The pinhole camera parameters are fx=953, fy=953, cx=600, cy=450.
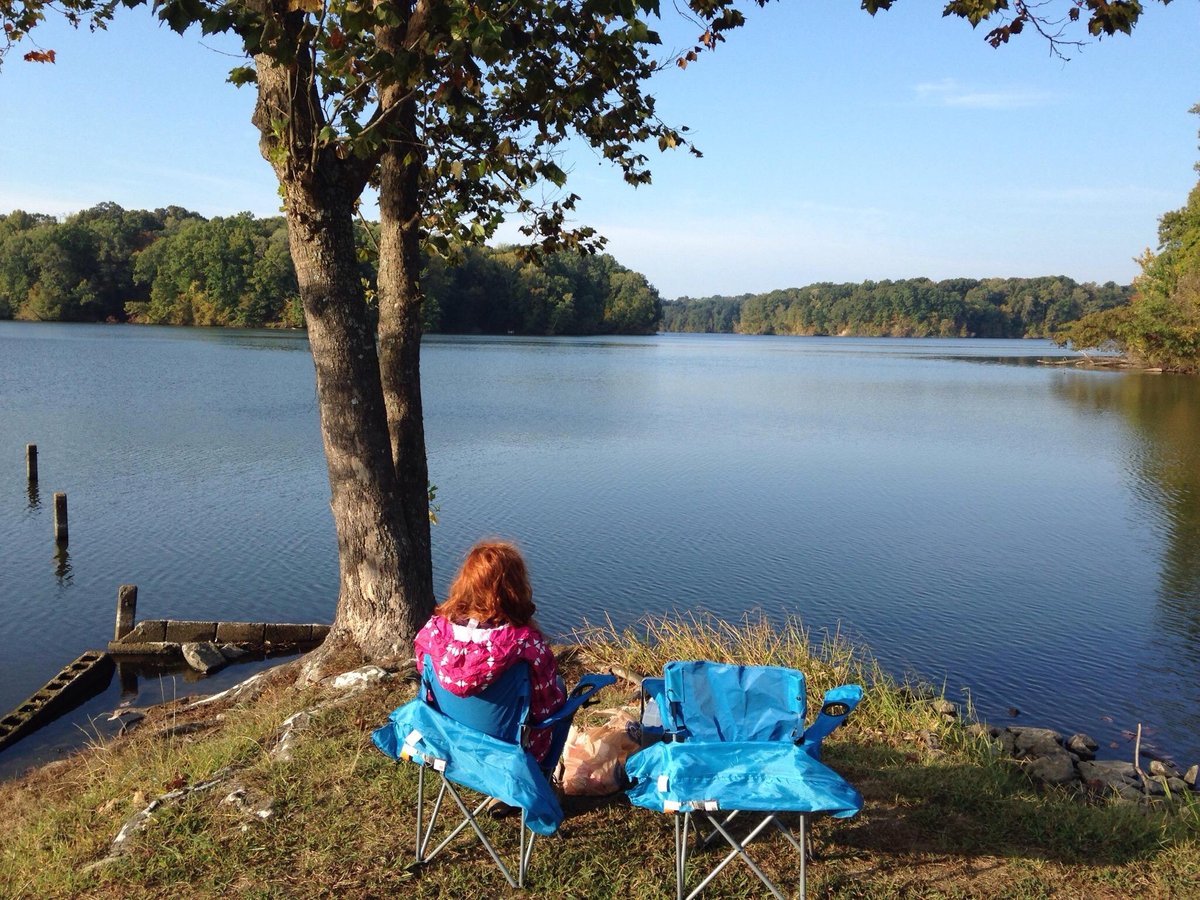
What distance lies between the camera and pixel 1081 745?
716 cm

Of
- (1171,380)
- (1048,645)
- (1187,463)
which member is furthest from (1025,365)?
(1048,645)

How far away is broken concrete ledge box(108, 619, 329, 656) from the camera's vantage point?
927cm

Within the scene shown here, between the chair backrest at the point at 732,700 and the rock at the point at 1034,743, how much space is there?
3.46 meters

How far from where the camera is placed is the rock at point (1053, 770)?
5.43 metres

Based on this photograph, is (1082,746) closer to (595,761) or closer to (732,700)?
(732,700)

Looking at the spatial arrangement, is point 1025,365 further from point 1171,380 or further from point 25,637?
point 25,637

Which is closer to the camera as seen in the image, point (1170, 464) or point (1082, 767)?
point (1082, 767)

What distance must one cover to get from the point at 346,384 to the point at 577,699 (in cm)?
290

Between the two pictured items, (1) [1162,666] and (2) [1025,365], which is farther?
(2) [1025,365]

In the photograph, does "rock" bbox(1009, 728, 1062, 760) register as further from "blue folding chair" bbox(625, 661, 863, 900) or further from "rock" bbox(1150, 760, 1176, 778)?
"blue folding chair" bbox(625, 661, 863, 900)

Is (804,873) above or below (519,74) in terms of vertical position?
below

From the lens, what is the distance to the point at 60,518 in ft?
41.8

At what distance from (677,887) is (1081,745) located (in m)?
5.30

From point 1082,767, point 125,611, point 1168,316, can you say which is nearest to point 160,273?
point 1168,316
